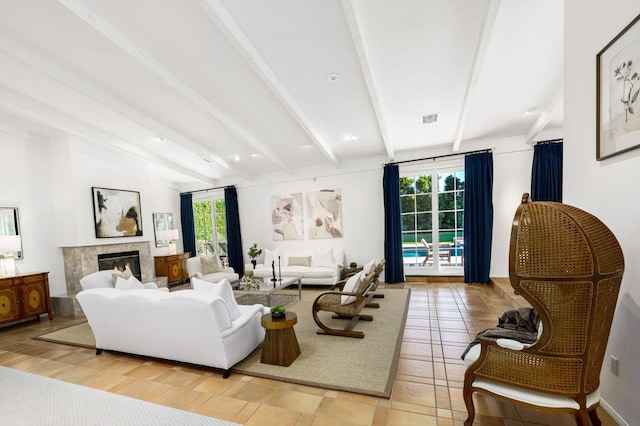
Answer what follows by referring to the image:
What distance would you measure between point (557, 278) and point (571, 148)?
53.4 inches

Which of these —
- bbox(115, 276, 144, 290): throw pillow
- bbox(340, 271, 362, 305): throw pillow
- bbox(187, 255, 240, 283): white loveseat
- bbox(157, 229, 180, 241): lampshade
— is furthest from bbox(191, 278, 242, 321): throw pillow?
bbox(157, 229, 180, 241): lampshade

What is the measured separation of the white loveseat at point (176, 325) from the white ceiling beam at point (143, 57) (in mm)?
2344

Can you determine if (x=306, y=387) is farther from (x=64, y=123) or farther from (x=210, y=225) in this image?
(x=210, y=225)

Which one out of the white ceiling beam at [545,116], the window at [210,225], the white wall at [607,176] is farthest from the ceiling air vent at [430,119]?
the window at [210,225]

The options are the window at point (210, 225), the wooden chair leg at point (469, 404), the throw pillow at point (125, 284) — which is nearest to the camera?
the wooden chair leg at point (469, 404)

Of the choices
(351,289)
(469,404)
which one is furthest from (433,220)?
(469,404)

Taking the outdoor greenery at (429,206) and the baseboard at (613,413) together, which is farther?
the outdoor greenery at (429,206)

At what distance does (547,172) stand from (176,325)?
20.1 feet

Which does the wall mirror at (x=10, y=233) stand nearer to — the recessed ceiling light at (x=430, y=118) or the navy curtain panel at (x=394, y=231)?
the navy curtain panel at (x=394, y=231)

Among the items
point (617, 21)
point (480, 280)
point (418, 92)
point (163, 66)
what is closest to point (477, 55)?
point (418, 92)

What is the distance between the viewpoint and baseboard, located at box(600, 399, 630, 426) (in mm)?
1602

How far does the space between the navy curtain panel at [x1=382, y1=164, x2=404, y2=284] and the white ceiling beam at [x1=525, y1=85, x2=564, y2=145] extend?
234cm

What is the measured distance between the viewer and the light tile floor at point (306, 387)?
183cm

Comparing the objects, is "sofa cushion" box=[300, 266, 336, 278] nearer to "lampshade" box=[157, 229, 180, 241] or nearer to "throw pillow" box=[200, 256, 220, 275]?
"throw pillow" box=[200, 256, 220, 275]
